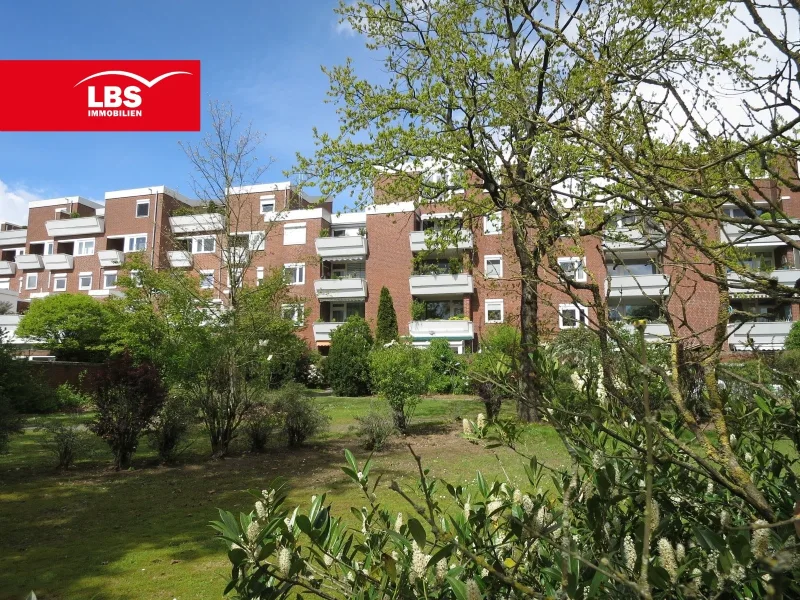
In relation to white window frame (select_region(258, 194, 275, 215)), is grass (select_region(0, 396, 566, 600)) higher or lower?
lower

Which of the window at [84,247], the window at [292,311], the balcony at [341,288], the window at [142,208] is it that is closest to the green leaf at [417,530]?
the window at [292,311]

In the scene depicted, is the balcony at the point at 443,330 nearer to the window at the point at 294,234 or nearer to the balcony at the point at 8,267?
the window at the point at 294,234

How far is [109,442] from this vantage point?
10352 mm

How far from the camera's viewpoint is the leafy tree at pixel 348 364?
2873cm

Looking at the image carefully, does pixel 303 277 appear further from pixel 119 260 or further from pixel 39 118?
pixel 39 118

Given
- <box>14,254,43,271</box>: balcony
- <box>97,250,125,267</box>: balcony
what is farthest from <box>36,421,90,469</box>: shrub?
<box>14,254,43,271</box>: balcony

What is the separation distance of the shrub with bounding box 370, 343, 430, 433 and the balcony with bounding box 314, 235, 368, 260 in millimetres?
24415

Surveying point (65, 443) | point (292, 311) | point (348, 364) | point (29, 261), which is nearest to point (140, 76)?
point (292, 311)

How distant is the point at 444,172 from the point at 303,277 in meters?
26.6

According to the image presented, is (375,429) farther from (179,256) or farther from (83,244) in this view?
(83,244)

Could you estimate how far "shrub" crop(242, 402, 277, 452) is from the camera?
11930 millimetres

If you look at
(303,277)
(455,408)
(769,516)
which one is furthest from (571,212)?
(303,277)

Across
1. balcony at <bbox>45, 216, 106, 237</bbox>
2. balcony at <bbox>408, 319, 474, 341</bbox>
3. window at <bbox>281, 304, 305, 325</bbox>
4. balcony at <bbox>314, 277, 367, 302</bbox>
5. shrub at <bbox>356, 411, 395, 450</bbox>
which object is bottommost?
shrub at <bbox>356, 411, 395, 450</bbox>

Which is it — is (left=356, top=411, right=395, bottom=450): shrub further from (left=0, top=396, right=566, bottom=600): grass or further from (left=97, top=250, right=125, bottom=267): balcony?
(left=97, top=250, right=125, bottom=267): balcony
